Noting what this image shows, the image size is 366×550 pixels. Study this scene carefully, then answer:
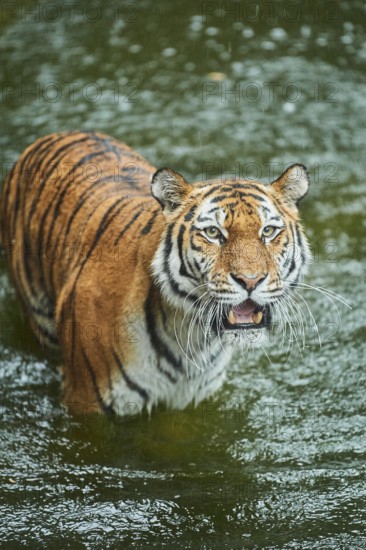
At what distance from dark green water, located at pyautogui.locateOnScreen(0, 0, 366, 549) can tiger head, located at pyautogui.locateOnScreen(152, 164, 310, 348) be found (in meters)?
0.84

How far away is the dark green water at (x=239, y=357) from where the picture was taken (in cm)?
372

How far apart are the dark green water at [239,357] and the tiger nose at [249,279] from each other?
1031mm

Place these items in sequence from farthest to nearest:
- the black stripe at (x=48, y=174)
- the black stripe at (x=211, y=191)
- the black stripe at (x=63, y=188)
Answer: the black stripe at (x=48, y=174), the black stripe at (x=63, y=188), the black stripe at (x=211, y=191)

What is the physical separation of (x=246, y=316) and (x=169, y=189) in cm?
54

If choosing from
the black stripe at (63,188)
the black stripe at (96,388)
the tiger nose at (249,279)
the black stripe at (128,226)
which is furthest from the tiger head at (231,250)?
the black stripe at (63,188)

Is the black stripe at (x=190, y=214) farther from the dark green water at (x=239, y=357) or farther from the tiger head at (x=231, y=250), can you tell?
the dark green water at (x=239, y=357)

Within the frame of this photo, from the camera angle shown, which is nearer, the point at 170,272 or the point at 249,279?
the point at 249,279

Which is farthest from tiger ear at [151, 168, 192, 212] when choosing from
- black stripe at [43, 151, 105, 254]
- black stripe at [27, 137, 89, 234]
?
black stripe at [27, 137, 89, 234]

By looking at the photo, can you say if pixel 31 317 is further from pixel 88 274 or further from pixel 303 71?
pixel 303 71

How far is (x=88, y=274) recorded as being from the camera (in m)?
3.77

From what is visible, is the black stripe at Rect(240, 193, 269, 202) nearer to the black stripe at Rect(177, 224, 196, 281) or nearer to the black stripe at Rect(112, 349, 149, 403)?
the black stripe at Rect(177, 224, 196, 281)

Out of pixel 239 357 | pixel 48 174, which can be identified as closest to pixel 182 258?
pixel 48 174

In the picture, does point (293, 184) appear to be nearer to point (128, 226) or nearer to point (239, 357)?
point (128, 226)

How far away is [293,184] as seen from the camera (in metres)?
3.55
